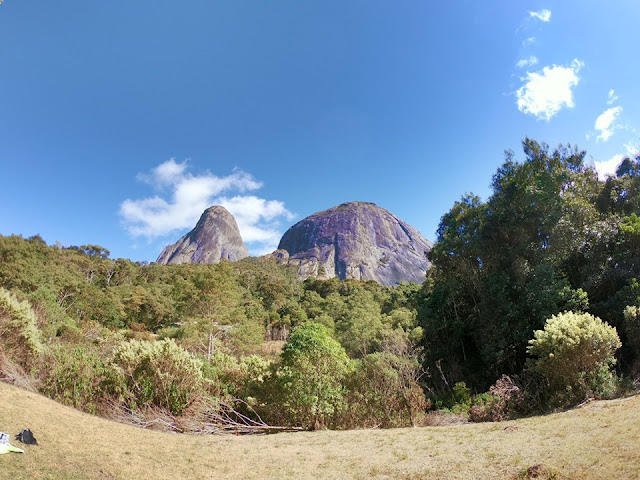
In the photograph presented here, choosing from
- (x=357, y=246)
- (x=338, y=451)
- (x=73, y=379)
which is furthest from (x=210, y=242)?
(x=338, y=451)

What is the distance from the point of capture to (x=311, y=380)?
27.6 feet

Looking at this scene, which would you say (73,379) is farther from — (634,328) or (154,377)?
(634,328)

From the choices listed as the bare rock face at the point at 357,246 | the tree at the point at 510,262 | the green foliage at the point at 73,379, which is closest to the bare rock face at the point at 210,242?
the bare rock face at the point at 357,246

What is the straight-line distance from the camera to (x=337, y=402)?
852cm

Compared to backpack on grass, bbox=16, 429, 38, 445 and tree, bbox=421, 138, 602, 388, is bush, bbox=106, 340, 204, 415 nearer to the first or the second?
backpack on grass, bbox=16, 429, 38, 445

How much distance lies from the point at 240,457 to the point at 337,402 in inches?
121

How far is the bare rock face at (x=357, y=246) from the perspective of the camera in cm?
11794

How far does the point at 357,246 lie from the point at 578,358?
407ft

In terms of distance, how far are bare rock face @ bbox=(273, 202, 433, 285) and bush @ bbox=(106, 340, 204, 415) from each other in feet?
291

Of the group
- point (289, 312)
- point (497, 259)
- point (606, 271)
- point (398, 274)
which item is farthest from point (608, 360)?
point (398, 274)

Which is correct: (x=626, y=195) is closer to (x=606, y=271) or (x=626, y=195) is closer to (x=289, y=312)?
(x=606, y=271)

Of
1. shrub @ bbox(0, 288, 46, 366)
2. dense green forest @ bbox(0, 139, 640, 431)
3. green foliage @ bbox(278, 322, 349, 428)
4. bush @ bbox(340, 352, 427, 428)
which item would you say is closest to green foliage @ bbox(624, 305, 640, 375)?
dense green forest @ bbox(0, 139, 640, 431)

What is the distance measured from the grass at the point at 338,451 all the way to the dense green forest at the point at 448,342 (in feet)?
3.90

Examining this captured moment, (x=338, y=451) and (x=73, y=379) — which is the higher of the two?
(x=73, y=379)
